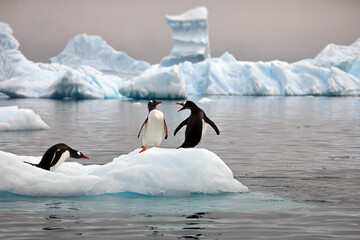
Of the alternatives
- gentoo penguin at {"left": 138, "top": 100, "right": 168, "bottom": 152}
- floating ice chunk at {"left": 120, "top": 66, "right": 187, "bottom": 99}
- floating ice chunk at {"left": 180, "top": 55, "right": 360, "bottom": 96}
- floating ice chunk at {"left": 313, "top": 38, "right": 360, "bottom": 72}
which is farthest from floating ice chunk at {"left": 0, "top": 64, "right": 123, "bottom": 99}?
gentoo penguin at {"left": 138, "top": 100, "right": 168, "bottom": 152}

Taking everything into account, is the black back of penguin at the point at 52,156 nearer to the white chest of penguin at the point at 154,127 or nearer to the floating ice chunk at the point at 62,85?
the white chest of penguin at the point at 154,127

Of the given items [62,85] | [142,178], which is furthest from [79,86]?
[142,178]

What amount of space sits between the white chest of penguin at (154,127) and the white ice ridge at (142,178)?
1.77 metres

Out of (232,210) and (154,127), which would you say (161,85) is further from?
(232,210)

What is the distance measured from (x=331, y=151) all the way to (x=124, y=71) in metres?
95.7

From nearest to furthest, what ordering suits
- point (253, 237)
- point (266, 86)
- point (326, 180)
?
point (253, 237) < point (326, 180) < point (266, 86)

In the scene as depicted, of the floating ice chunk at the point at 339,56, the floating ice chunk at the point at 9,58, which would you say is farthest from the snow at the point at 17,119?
the floating ice chunk at the point at 339,56

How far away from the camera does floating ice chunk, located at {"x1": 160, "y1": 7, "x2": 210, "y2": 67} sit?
98.4 meters

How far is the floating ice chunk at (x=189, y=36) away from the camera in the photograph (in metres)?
98.4

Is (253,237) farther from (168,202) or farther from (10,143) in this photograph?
(10,143)

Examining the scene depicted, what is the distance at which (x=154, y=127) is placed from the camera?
29.7 ft

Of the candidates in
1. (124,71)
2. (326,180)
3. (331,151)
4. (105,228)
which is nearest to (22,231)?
(105,228)

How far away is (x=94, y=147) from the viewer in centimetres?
1332

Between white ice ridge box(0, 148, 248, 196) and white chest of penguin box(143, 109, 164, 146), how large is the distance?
1.77 meters
